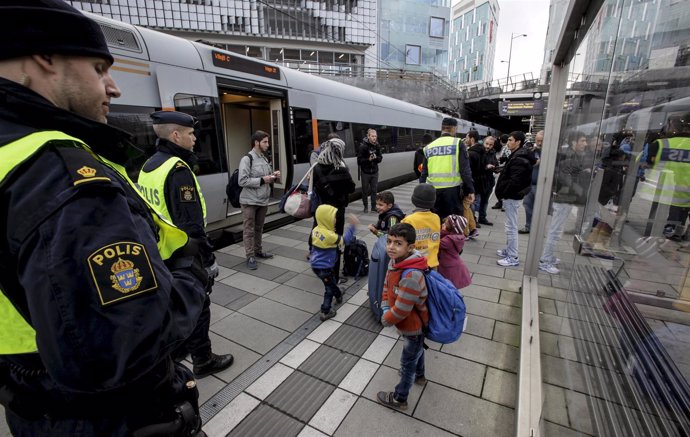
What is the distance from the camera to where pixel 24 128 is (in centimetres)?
83

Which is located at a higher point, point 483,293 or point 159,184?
point 159,184

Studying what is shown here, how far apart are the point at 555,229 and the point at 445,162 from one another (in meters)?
1.55

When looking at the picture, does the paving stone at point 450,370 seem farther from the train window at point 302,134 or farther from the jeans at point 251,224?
the train window at point 302,134

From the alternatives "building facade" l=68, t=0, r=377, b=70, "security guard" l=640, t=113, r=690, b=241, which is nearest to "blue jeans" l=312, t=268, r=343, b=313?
"security guard" l=640, t=113, r=690, b=241

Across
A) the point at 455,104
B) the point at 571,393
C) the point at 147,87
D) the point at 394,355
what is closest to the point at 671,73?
the point at 571,393

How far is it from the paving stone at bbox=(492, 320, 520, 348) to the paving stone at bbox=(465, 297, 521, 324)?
4.7 inches

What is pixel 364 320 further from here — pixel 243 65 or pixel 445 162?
pixel 243 65

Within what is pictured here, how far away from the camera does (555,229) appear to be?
3262 millimetres

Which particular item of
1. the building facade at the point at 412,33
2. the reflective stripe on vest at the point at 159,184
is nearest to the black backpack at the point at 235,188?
the reflective stripe on vest at the point at 159,184

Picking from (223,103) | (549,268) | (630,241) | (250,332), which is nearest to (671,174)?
(630,241)

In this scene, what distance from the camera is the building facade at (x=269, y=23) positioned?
103 ft

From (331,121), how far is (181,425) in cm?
729

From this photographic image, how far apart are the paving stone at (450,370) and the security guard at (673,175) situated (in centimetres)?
196

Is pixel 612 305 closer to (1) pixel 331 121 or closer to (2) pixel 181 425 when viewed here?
(2) pixel 181 425
